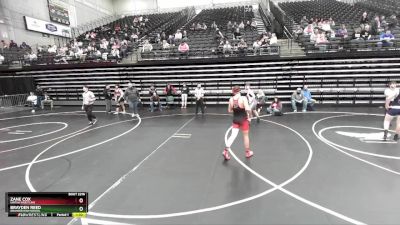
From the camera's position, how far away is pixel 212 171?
641 cm

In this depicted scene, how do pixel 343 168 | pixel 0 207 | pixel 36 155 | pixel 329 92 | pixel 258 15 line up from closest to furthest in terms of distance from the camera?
1. pixel 0 207
2. pixel 343 168
3. pixel 36 155
4. pixel 329 92
5. pixel 258 15

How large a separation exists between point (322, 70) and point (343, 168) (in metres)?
10.6

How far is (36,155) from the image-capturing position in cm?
813

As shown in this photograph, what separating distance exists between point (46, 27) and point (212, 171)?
→ 2788 cm

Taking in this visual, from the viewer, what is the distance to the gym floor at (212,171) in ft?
15.2

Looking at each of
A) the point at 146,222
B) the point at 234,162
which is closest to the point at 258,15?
the point at 234,162

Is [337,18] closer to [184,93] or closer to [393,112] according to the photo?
[184,93]

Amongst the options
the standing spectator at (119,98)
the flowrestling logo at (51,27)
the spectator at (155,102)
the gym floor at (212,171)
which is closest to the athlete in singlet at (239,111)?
the gym floor at (212,171)

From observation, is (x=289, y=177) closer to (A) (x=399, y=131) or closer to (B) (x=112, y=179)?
(B) (x=112, y=179)

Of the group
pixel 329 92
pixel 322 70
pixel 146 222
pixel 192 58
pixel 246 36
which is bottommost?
pixel 146 222

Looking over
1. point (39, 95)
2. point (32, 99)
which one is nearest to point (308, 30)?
point (39, 95)

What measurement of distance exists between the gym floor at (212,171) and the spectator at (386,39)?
566cm
